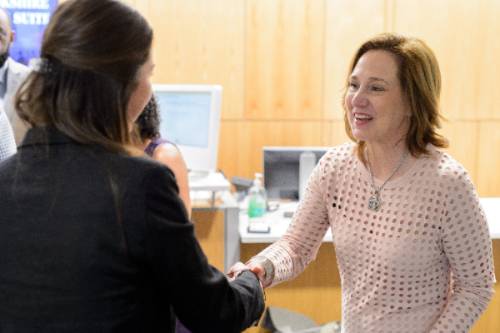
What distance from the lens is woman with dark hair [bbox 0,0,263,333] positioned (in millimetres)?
976

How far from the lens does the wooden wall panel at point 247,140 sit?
4441 mm

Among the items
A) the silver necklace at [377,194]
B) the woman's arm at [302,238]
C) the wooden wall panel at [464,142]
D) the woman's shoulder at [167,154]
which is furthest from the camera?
the wooden wall panel at [464,142]

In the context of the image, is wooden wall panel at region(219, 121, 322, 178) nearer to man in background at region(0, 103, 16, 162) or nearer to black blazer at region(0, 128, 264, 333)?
man in background at region(0, 103, 16, 162)

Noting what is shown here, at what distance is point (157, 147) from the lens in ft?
7.14

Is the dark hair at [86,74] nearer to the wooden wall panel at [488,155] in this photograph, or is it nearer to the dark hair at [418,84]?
the dark hair at [418,84]

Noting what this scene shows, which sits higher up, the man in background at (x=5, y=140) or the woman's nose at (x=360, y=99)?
the woman's nose at (x=360, y=99)

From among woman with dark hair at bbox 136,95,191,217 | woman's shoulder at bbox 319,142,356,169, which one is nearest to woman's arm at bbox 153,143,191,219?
Result: woman with dark hair at bbox 136,95,191,217

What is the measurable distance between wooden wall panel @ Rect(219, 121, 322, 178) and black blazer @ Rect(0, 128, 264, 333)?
341cm

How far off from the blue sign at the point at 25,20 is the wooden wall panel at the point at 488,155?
3345mm

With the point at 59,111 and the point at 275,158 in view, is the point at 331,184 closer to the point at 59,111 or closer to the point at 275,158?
the point at 59,111

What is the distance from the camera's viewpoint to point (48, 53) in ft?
3.36

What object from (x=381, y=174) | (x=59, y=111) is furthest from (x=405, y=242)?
(x=59, y=111)

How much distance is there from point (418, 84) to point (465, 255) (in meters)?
0.44

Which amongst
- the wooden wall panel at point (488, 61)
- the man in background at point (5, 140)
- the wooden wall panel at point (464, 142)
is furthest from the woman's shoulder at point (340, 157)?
the wooden wall panel at point (488, 61)
